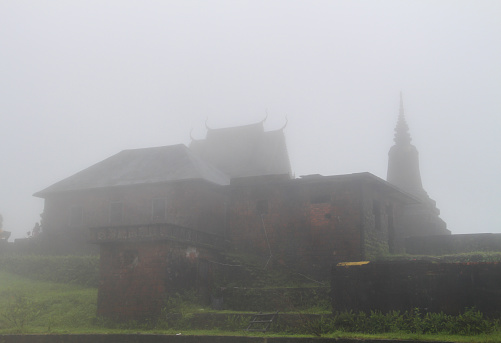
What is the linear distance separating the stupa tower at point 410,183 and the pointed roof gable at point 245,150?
6.73 m

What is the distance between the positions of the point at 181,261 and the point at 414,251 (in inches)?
436

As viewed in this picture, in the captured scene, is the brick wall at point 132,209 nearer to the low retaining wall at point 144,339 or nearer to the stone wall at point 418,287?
the low retaining wall at point 144,339

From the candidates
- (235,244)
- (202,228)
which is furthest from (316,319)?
(202,228)

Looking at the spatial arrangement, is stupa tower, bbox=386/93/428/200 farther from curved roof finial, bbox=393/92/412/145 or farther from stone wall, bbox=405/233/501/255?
stone wall, bbox=405/233/501/255

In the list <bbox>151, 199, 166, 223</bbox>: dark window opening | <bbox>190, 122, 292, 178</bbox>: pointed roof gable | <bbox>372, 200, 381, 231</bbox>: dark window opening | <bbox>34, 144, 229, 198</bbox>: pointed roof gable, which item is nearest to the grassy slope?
<bbox>151, 199, 166, 223</bbox>: dark window opening

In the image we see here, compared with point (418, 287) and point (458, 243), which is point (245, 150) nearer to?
point (458, 243)

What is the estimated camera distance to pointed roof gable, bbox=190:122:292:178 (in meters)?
34.0

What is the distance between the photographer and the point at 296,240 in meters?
21.8

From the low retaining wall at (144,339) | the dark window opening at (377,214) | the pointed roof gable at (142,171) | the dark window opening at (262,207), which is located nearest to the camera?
the low retaining wall at (144,339)

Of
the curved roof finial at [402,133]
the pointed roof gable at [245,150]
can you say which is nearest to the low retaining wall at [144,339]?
the pointed roof gable at [245,150]

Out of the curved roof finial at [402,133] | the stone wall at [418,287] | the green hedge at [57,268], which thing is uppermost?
the curved roof finial at [402,133]

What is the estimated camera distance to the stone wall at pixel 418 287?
1287cm

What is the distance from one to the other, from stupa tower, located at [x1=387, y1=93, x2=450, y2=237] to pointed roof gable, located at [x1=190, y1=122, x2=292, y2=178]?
673cm

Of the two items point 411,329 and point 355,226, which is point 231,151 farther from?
point 411,329
